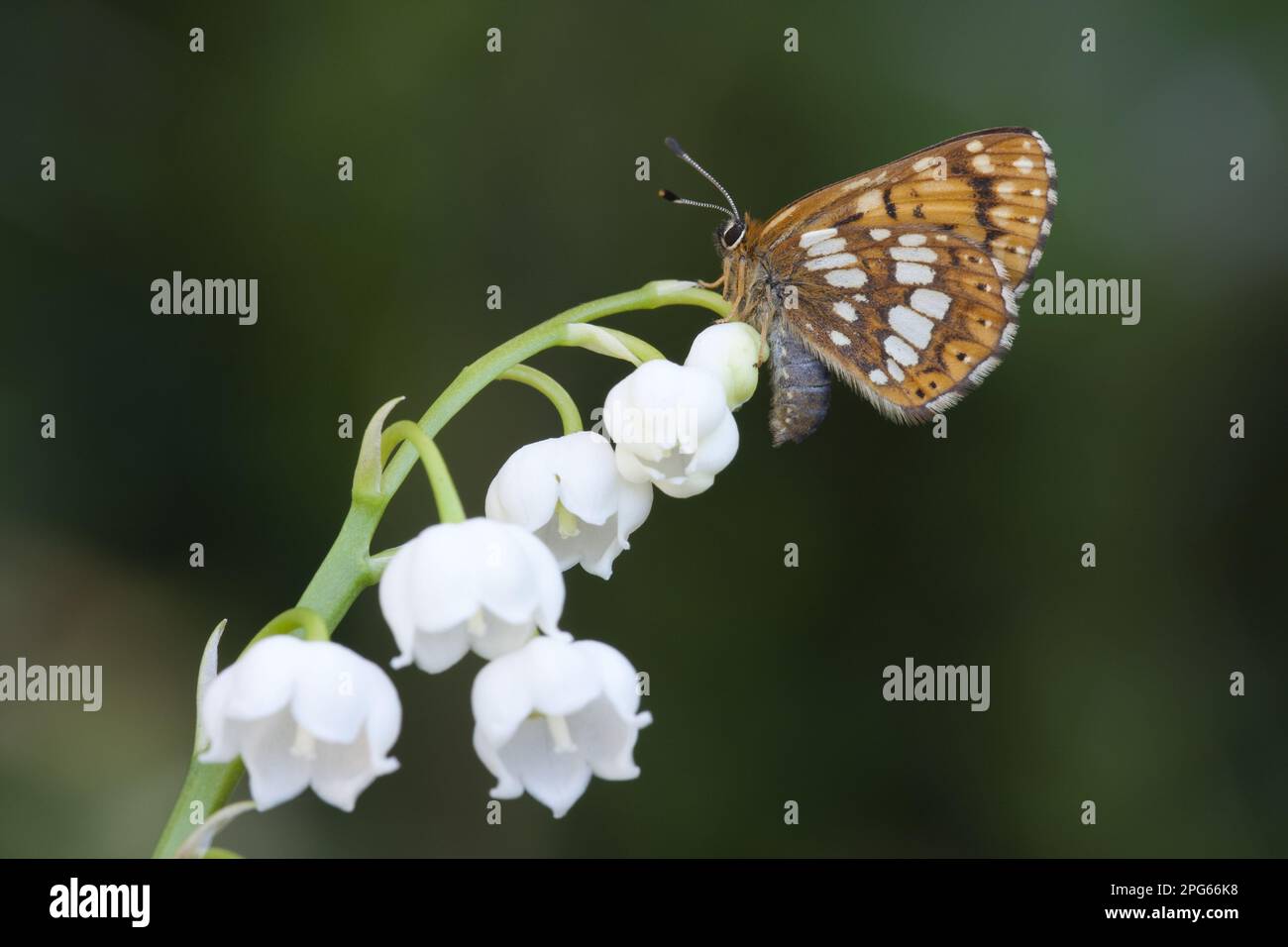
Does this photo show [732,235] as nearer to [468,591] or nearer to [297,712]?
[468,591]

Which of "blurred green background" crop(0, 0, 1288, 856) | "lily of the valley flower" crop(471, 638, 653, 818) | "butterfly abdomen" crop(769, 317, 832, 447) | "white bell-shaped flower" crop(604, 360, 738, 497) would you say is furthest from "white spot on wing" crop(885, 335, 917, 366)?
"blurred green background" crop(0, 0, 1288, 856)

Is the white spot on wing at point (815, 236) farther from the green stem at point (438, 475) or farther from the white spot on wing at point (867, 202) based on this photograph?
the green stem at point (438, 475)

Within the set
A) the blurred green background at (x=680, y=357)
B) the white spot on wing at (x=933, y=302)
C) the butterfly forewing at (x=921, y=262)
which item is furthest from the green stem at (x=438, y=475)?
the blurred green background at (x=680, y=357)

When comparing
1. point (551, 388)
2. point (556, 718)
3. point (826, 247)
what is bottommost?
point (556, 718)

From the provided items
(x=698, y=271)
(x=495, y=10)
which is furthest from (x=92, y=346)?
(x=698, y=271)

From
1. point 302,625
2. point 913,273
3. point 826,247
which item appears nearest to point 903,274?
point 913,273

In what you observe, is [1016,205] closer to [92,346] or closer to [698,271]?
[698,271]

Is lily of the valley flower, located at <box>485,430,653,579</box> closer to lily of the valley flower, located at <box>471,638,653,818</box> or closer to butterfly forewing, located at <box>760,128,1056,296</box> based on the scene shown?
lily of the valley flower, located at <box>471,638,653,818</box>
